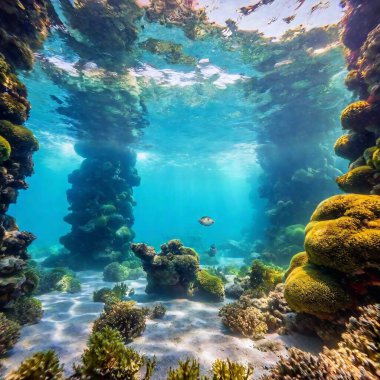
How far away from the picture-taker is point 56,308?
923cm

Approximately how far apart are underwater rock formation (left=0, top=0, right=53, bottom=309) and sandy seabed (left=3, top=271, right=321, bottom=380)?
146 centimetres

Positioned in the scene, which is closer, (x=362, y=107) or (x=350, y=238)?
(x=350, y=238)

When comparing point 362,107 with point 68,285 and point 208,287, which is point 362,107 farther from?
point 68,285

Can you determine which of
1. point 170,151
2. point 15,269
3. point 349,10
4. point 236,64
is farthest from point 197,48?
point 170,151

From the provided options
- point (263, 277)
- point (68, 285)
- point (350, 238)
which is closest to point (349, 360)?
point (350, 238)

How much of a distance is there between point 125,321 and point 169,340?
1369 mm

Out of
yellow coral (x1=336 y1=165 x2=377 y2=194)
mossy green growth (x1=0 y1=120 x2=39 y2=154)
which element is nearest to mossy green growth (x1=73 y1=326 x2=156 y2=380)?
yellow coral (x1=336 y1=165 x2=377 y2=194)

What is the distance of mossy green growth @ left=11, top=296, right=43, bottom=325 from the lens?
7.38 metres

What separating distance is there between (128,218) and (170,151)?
17741 mm

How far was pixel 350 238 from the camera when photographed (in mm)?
4828

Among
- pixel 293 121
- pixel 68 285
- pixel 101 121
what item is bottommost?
pixel 68 285

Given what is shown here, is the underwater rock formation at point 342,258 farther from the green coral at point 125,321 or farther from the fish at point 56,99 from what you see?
the fish at point 56,99

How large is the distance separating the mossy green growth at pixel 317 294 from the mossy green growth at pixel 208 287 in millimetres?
5214

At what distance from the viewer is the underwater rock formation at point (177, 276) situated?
10.2m
